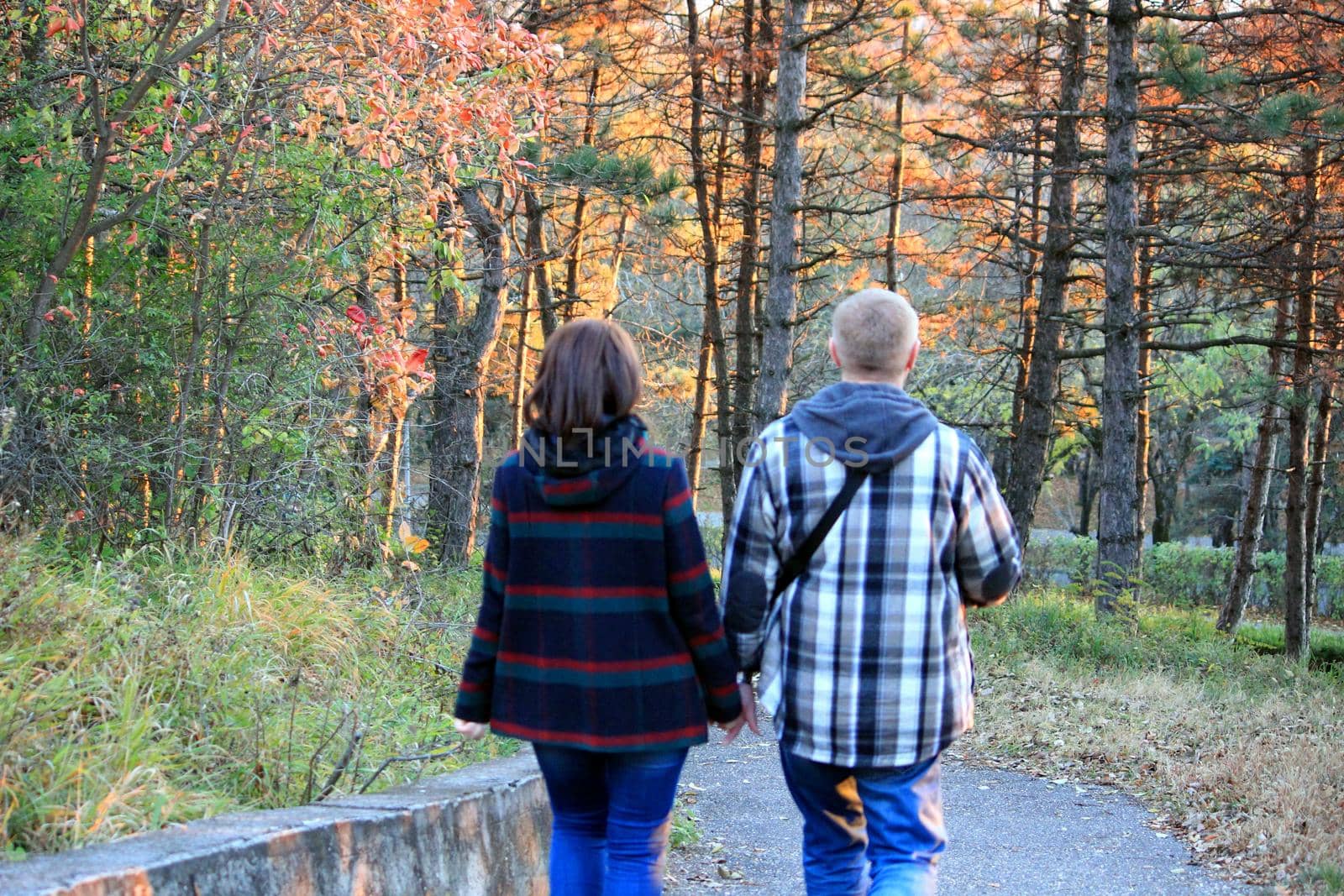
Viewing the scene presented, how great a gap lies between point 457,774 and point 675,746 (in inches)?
61.0

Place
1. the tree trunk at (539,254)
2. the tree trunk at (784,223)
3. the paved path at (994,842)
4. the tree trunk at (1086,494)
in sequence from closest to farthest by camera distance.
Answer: the paved path at (994,842) < the tree trunk at (784,223) < the tree trunk at (539,254) < the tree trunk at (1086,494)

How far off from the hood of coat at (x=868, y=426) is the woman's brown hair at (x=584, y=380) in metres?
0.44

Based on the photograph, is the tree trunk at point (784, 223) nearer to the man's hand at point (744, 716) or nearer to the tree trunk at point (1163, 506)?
the man's hand at point (744, 716)

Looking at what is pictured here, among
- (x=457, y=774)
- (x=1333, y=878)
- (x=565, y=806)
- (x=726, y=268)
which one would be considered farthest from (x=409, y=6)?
(x=726, y=268)

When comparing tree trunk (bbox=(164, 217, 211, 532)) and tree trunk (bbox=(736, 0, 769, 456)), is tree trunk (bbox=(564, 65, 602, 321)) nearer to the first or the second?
tree trunk (bbox=(736, 0, 769, 456))

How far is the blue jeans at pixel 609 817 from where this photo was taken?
9.63 ft

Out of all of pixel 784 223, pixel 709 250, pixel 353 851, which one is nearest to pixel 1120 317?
pixel 784 223

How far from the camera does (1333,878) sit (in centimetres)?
457

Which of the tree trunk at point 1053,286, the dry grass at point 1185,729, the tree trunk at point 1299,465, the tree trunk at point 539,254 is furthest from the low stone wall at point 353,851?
the tree trunk at point 1053,286

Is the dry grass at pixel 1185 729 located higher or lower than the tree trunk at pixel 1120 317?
lower

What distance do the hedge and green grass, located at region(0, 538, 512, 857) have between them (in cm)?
2076

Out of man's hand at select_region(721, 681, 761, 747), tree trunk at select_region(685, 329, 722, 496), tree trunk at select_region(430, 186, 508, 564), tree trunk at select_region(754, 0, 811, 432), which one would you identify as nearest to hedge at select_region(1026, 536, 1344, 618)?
tree trunk at select_region(685, 329, 722, 496)

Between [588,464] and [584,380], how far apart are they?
0.21 meters

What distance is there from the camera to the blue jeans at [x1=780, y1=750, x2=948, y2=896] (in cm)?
289
